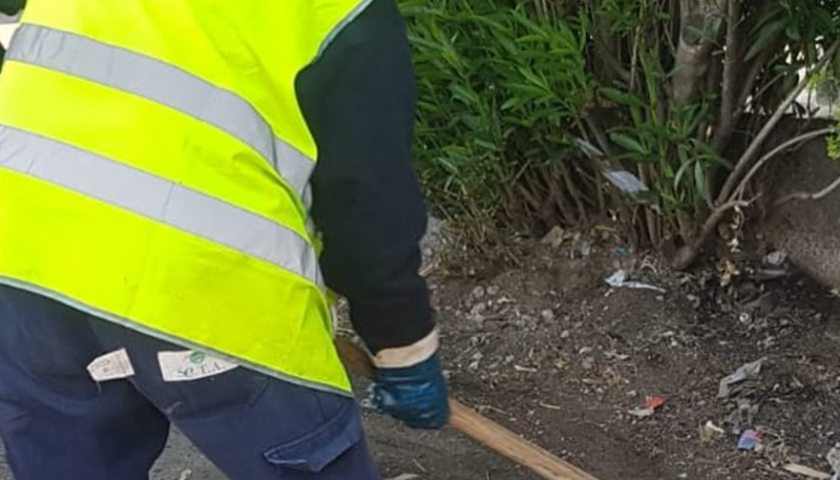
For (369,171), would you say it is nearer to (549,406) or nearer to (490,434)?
(490,434)

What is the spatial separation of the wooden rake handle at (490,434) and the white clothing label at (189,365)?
64cm

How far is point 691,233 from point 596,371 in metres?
0.51

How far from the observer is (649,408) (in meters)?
3.71

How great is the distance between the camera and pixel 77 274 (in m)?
1.94

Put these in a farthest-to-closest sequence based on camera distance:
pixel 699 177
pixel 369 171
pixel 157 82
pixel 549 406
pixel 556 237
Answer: pixel 556 237
pixel 549 406
pixel 699 177
pixel 369 171
pixel 157 82

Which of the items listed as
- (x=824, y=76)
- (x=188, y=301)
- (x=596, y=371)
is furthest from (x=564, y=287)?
(x=188, y=301)

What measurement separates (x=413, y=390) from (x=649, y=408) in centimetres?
135

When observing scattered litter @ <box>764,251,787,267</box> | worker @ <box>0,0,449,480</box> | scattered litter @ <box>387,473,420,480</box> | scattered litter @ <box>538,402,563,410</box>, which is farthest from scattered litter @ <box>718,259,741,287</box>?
worker @ <box>0,0,449,480</box>

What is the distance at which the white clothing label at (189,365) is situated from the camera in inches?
78.7

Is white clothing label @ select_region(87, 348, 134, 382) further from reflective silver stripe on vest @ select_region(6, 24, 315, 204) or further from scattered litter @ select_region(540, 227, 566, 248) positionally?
scattered litter @ select_region(540, 227, 566, 248)

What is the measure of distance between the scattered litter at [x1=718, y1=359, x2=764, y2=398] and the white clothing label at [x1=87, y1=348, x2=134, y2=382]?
2075mm

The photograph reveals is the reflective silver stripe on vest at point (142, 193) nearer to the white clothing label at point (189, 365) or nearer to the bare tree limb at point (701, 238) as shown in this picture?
the white clothing label at point (189, 365)

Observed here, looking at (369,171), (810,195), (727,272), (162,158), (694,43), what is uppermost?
(162,158)

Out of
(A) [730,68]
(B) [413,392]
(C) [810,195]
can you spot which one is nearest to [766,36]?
(A) [730,68]
